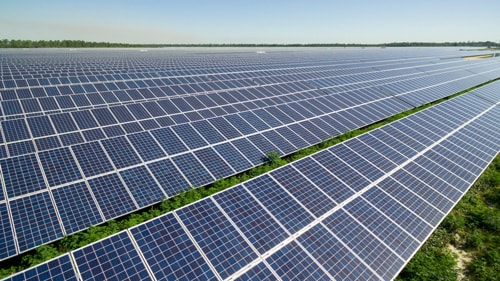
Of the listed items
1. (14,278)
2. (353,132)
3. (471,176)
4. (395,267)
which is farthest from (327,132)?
(14,278)

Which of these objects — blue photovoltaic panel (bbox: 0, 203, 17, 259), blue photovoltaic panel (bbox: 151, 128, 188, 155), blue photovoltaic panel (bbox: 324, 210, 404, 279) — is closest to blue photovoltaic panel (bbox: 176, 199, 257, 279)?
blue photovoltaic panel (bbox: 324, 210, 404, 279)

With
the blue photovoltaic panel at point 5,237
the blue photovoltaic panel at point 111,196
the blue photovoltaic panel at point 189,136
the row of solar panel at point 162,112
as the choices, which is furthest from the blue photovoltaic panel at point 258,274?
the row of solar panel at point 162,112

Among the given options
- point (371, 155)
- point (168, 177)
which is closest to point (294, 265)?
point (168, 177)

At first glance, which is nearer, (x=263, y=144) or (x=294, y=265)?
(x=294, y=265)

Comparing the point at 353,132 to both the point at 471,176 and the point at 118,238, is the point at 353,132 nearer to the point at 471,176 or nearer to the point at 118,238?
the point at 471,176

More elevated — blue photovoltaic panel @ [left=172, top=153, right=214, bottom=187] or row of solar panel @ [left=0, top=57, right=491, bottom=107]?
row of solar panel @ [left=0, top=57, right=491, bottom=107]

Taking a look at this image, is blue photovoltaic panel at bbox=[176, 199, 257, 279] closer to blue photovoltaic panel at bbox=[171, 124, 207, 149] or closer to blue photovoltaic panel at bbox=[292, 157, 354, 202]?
blue photovoltaic panel at bbox=[292, 157, 354, 202]

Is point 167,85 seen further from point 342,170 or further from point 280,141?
point 342,170
